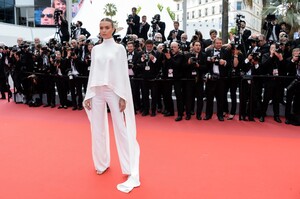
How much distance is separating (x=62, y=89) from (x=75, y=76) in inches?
25.9

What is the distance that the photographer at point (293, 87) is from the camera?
21.7ft

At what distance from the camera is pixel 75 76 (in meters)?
8.23

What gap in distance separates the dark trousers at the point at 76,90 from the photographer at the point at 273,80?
4.38 metres

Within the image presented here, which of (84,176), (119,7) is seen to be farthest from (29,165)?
(119,7)

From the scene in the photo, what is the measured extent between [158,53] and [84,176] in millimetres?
4069

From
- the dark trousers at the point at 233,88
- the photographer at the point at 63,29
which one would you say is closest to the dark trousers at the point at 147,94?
the dark trousers at the point at 233,88

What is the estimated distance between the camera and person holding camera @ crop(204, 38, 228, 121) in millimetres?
6926

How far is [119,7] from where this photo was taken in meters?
17.2

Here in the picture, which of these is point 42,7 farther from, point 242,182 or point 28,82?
point 242,182

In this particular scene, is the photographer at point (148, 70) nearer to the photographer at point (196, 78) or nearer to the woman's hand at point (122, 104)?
the photographer at point (196, 78)

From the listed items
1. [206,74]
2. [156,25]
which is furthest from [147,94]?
[156,25]

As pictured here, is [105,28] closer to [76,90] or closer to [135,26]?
[76,90]

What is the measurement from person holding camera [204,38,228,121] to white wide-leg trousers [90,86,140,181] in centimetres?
367

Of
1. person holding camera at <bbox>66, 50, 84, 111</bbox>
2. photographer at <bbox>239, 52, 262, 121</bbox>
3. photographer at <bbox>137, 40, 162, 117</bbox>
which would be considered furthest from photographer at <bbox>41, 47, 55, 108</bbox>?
photographer at <bbox>239, 52, 262, 121</bbox>
